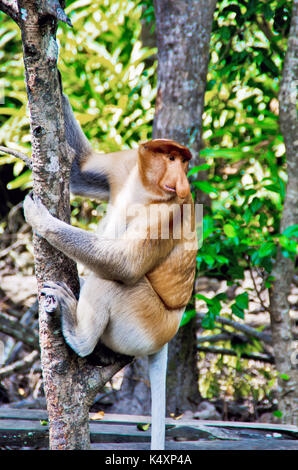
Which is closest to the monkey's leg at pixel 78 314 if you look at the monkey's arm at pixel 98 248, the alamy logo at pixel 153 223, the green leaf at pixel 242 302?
the monkey's arm at pixel 98 248

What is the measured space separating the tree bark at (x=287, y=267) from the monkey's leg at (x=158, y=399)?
1.32 metres

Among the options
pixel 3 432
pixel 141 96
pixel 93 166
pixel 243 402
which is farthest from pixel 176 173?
pixel 243 402

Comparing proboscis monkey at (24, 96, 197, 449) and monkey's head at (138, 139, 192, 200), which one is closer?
proboscis monkey at (24, 96, 197, 449)

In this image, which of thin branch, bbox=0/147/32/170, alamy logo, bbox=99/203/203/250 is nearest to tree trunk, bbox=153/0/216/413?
alamy logo, bbox=99/203/203/250

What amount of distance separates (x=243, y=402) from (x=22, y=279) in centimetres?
266

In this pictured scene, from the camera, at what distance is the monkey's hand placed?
6.83 ft

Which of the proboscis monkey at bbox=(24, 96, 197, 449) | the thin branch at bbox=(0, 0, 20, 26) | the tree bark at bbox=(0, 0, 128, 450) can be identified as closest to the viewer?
the thin branch at bbox=(0, 0, 20, 26)

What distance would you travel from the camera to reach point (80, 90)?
15.7ft

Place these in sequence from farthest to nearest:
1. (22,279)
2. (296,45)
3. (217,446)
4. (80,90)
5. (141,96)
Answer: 1. (22,279)
2. (80,90)
3. (141,96)
4. (296,45)
5. (217,446)

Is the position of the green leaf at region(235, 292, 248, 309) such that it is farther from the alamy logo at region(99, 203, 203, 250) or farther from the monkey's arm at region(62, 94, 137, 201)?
the monkey's arm at region(62, 94, 137, 201)

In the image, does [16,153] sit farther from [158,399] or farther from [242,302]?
[242,302]

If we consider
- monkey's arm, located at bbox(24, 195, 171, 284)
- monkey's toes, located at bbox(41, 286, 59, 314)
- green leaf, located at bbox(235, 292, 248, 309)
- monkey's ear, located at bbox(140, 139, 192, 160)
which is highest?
monkey's ear, located at bbox(140, 139, 192, 160)

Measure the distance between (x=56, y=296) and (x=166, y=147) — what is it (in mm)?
798
